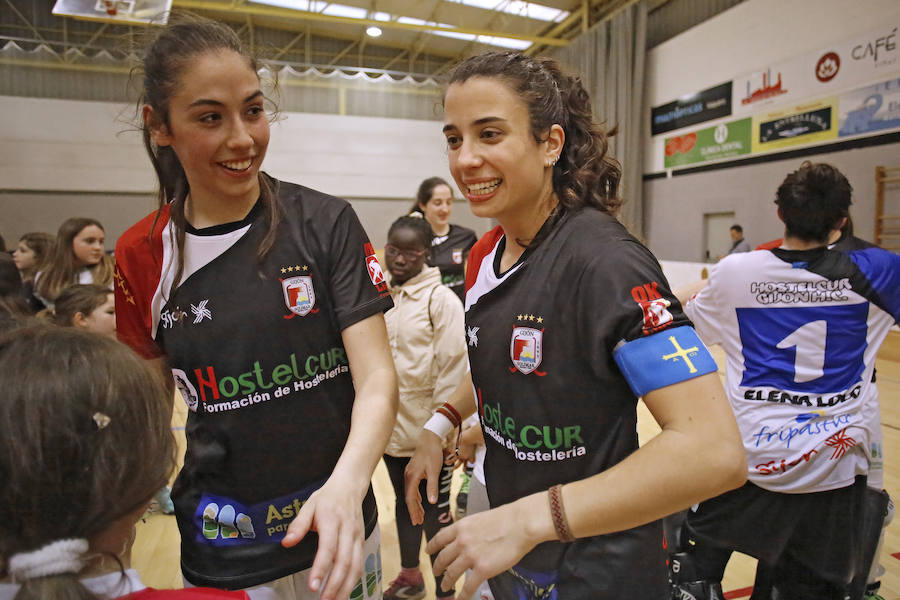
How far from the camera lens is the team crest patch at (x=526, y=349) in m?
1.11

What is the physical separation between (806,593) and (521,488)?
1597 millimetres

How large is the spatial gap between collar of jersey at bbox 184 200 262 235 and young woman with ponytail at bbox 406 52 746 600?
18.0 inches

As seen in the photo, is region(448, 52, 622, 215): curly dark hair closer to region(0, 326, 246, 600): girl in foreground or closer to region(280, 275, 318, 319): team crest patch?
region(280, 275, 318, 319): team crest patch

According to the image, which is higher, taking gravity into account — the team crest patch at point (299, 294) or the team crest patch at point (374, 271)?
the team crest patch at point (374, 271)

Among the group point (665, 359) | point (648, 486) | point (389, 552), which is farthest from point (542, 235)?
point (389, 552)

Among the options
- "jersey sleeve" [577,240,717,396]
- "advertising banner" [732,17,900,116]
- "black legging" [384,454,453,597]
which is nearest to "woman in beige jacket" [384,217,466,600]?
"black legging" [384,454,453,597]

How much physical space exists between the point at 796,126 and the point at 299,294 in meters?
9.61

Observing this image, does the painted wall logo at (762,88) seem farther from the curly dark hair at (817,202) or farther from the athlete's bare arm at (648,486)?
the athlete's bare arm at (648,486)

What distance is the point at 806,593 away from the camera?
2.13 meters

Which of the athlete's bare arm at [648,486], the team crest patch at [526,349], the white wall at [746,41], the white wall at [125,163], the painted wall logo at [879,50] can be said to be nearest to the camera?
the athlete's bare arm at [648,486]

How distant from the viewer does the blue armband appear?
0.90 m

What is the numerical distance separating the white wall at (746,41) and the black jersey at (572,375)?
8.66 m

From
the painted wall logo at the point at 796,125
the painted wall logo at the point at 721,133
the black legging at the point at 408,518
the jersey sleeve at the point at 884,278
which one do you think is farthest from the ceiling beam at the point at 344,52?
the jersey sleeve at the point at 884,278

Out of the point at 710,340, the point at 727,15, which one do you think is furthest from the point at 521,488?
the point at 727,15
